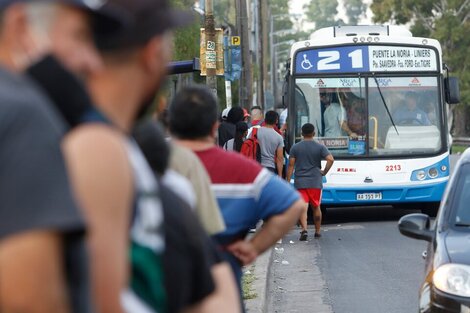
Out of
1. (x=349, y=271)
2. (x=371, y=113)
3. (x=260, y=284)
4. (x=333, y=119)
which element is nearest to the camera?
(x=260, y=284)

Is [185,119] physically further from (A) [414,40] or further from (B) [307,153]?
(A) [414,40]

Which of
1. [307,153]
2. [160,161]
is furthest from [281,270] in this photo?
[160,161]

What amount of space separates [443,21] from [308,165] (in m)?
53.0

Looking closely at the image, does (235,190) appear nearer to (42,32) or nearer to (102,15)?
(102,15)

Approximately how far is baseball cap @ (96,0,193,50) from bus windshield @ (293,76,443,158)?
55.6ft

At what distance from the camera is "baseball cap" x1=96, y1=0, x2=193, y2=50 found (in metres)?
2.21

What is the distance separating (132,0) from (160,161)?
2.74 ft

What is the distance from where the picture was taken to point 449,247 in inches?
288

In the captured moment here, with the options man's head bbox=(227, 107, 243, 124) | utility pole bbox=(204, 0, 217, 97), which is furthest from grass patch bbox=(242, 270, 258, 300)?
man's head bbox=(227, 107, 243, 124)

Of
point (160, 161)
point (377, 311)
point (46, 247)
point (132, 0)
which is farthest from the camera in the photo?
point (377, 311)

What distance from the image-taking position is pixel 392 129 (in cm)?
1941

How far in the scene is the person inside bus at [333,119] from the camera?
19297 mm

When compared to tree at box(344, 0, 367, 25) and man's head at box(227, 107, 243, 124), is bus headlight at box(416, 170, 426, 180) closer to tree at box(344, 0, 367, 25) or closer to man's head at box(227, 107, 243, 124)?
man's head at box(227, 107, 243, 124)

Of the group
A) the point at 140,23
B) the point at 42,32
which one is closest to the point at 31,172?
the point at 42,32
